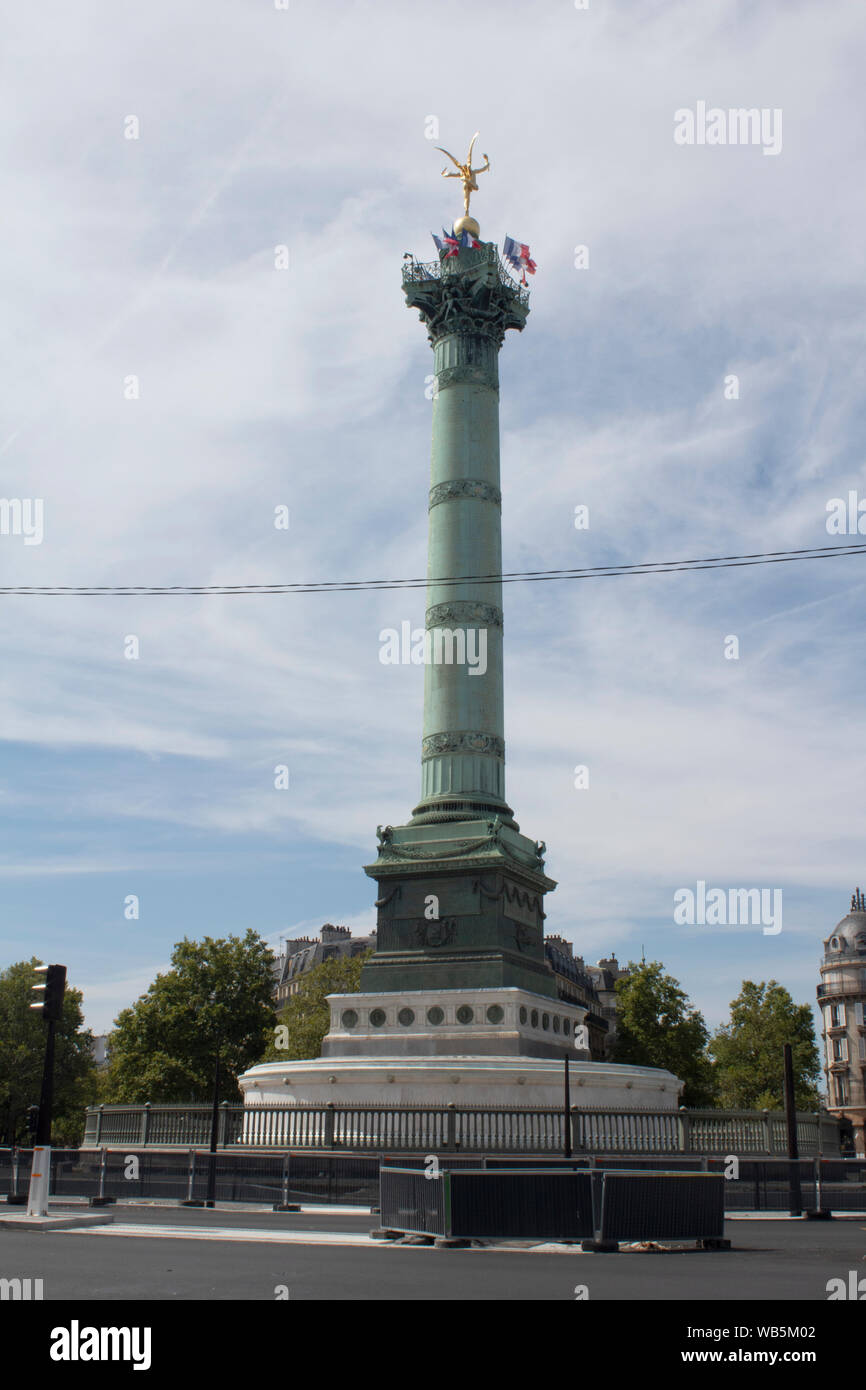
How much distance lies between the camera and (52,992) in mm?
22922

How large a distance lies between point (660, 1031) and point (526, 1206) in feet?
181

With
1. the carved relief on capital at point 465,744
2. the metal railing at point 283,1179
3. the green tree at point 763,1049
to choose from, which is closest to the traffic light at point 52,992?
the metal railing at point 283,1179

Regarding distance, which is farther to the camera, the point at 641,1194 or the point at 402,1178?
the point at 402,1178

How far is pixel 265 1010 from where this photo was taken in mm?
68688

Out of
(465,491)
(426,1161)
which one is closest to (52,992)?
(426,1161)

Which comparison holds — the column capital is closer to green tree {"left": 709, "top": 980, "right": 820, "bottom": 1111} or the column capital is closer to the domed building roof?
green tree {"left": 709, "top": 980, "right": 820, "bottom": 1111}

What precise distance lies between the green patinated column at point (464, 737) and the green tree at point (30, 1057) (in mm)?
40527

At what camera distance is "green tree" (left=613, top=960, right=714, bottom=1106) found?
225ft

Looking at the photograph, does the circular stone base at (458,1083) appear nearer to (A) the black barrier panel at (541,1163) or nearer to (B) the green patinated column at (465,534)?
(B) the green patinated column at (465,534)

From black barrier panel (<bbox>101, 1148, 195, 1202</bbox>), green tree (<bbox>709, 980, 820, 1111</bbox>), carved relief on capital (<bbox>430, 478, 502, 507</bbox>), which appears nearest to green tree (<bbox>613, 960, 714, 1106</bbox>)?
green tree (<bbox>709, 980, 820, 1111</bbox>)
